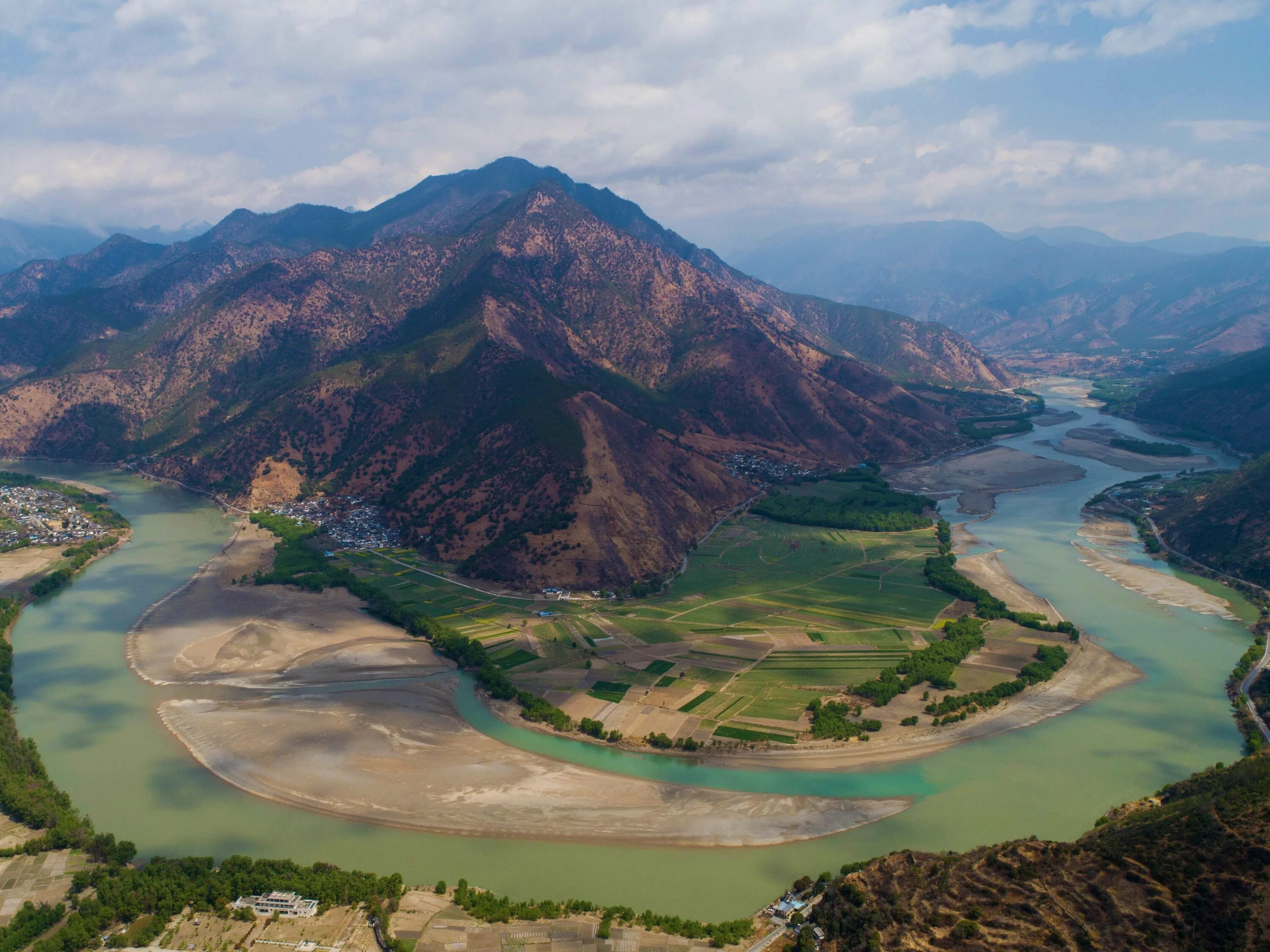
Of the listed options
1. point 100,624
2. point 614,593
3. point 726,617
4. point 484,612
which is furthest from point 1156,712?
point 100,624

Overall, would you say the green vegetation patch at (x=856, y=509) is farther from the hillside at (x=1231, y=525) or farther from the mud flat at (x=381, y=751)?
the mud flat at (x=381, y=751)

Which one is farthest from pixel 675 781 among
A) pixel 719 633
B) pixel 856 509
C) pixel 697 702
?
pixel 856 509

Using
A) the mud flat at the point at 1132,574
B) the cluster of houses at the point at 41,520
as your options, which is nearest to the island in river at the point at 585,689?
the mud flat at the point at 1132,574

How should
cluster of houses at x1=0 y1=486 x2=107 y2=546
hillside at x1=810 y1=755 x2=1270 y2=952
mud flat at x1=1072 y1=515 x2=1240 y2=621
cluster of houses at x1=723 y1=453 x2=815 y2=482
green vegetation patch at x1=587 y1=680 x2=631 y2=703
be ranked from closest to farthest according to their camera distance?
hillside at x1=810 y1=755 x2=1270 y2=952 < green vegetation patch at x1=587 y1=680 x2=631 y2=703 < mud flat at x1=1072 y1=515 x2=1240 y2=621 < cluster of houses at x1=0 y1=486 x2=107 y2=546 < cluster of houses at x1=723 y1=453 x2=815 y2=482

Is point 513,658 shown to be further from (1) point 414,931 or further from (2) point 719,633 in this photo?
(1) point 414,931

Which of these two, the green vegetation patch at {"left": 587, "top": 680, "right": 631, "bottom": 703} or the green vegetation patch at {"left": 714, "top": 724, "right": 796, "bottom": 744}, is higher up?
the green vegetation patch at {"left": 587, "top": 680, "right": 631, "bottom": 703}

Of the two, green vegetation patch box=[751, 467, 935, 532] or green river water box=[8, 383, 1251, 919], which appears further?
green vegetation patch box=[751, 467, 935, 532]

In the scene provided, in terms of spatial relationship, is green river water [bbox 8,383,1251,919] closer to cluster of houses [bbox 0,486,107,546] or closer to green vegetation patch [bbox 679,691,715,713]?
green vegetation patch [bbox 679,691,715,713]

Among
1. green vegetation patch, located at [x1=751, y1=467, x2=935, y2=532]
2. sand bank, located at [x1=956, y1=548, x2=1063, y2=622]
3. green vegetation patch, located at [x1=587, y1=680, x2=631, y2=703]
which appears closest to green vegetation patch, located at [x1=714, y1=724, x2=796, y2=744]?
green vegetation patch, located at [x1=587, y1=680, x2=631, y2=703]
